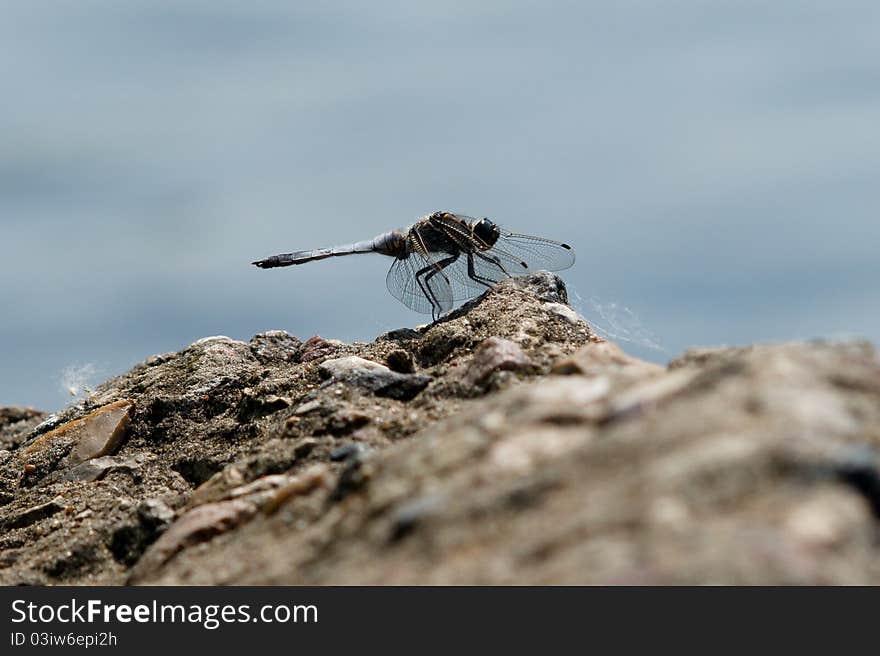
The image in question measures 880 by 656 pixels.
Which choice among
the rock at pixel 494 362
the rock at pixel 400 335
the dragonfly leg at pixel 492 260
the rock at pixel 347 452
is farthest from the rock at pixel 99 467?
the dragonfly leg at pixel 492 260

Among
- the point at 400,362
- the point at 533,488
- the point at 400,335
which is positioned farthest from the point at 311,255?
the point at 533,488

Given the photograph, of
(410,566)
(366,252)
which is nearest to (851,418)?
(410,566)

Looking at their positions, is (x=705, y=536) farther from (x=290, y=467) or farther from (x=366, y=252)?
(x=366, y=252)

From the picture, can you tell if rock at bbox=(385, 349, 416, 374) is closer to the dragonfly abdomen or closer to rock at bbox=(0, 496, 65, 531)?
rock at bbox=(0, 496, 65, 531)

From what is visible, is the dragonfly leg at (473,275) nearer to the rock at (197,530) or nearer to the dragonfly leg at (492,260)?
the dragonfly leg at (492,260)

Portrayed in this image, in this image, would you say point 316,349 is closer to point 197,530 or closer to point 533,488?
point 197,530

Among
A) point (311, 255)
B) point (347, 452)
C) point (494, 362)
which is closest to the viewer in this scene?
point (347, 452)
